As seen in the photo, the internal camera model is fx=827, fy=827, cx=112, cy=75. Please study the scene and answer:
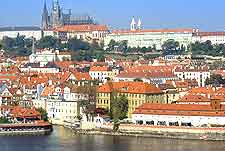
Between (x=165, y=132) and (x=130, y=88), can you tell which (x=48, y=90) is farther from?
(x=165, y=132)

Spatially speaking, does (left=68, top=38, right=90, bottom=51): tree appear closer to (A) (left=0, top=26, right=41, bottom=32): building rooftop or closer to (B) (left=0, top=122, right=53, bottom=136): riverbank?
(A) (left=0, top=26, right=41, bottom=32): building rooftop

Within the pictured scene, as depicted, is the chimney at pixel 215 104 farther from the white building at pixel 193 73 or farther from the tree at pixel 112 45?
the tree at pixel 112 45

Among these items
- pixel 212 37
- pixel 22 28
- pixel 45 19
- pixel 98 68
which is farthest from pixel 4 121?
pixel 22 28

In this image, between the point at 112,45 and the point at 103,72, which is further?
the point at 112,45

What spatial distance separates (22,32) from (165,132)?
150 ft

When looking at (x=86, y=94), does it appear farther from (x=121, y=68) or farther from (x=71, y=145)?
(x=121, y=68)

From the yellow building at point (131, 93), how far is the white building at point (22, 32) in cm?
3699

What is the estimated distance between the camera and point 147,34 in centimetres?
5644

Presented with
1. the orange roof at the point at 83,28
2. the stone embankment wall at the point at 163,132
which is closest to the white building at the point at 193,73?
the stone embankment wall at the point at 163,132

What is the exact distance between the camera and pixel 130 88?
24.9 meters

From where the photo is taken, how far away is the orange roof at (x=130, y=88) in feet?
80.9

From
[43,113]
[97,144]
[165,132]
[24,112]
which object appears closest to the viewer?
[97,144]

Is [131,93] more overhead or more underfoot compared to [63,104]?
A: more overhead

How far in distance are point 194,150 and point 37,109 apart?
7.32 m
